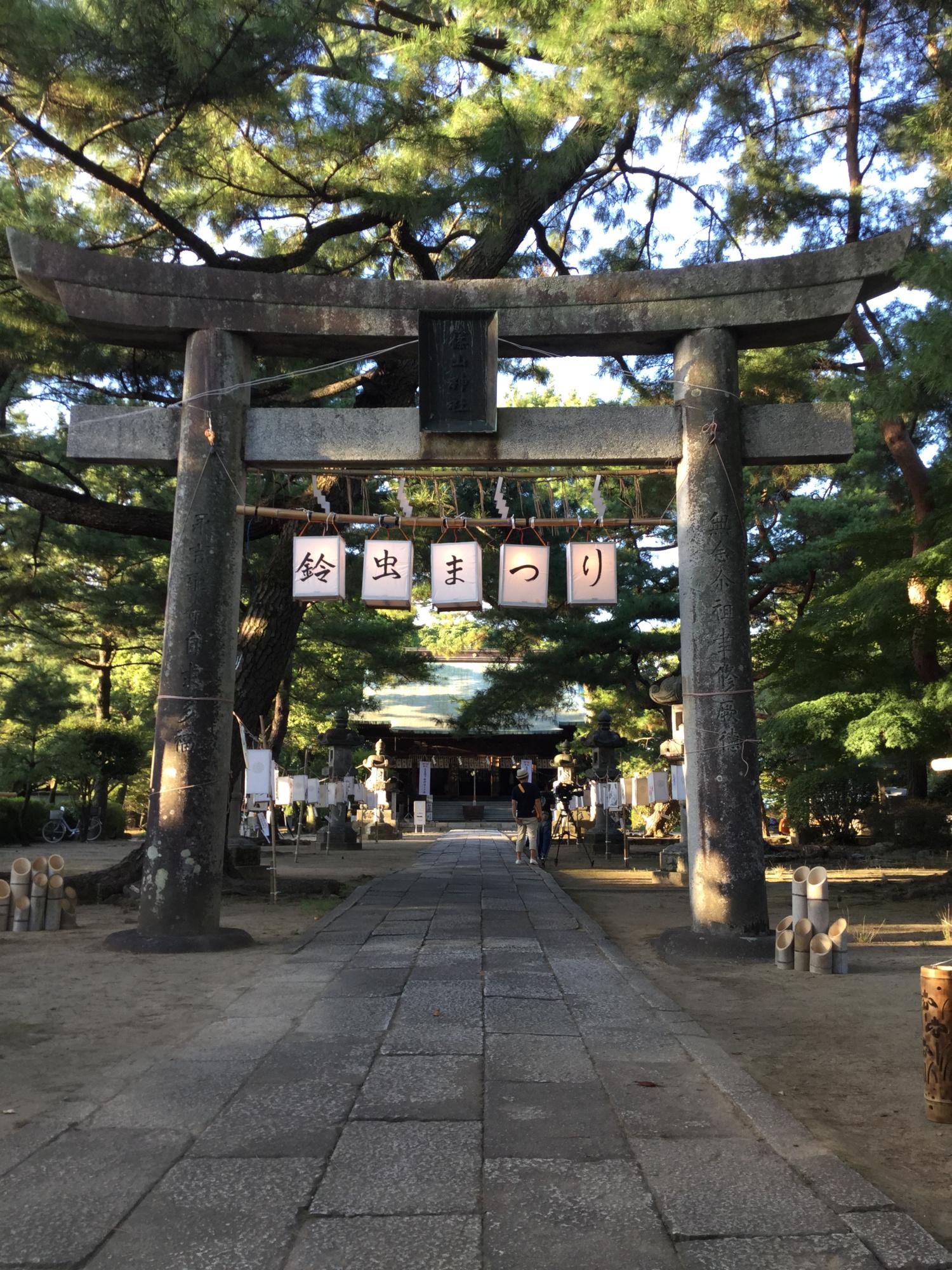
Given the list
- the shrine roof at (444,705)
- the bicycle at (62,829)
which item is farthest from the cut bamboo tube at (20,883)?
the shrine roof at (444,705)

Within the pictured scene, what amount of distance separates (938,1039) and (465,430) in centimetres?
530

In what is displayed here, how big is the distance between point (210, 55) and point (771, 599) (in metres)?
15.0

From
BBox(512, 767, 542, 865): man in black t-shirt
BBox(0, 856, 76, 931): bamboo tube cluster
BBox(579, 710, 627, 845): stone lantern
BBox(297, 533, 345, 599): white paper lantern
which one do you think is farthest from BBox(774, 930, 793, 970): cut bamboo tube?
BBox(579, 710, 627, 845): stone lantern

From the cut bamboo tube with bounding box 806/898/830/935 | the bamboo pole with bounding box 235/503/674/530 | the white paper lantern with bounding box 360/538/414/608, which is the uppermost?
the bamboo pole with bounding box 235/503/674/530

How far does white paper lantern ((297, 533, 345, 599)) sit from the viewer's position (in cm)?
764

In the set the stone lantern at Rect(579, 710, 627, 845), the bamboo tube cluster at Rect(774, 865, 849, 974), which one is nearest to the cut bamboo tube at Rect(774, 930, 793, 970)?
the bamboo tube cluster at Rect(774, 865, 849, 974)

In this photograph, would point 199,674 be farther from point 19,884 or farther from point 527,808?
point 527,808

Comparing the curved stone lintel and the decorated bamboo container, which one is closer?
the decorated bamboo container

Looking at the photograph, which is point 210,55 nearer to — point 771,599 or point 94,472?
point 94,472

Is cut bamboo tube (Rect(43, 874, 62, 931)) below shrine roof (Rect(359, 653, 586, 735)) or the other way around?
below

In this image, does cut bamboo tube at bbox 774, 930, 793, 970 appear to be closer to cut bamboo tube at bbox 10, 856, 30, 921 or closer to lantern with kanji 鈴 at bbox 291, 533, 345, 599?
lantern with kanji 鈴 at bbox 291, 533, 345, 599

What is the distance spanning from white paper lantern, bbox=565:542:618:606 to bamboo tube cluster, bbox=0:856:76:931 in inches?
193

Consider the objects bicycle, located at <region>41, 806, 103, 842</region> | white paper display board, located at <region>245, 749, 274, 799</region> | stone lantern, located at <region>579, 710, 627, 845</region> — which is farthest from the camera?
bicycle, located at <region>41, 806, 103, 842</region>

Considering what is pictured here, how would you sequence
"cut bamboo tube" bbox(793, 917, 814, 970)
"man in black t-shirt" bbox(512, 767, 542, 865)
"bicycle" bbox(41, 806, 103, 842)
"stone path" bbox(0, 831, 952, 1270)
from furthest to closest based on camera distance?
"bicycle" bbox(41, 806, 103, 842) → "man in black t-shirt" bbox(512, 767, 542, 865) → "cut bamboo tube" bbox(793, 917, 814, 970) → "stone path" bbox(0, 831, 952, 1270)
